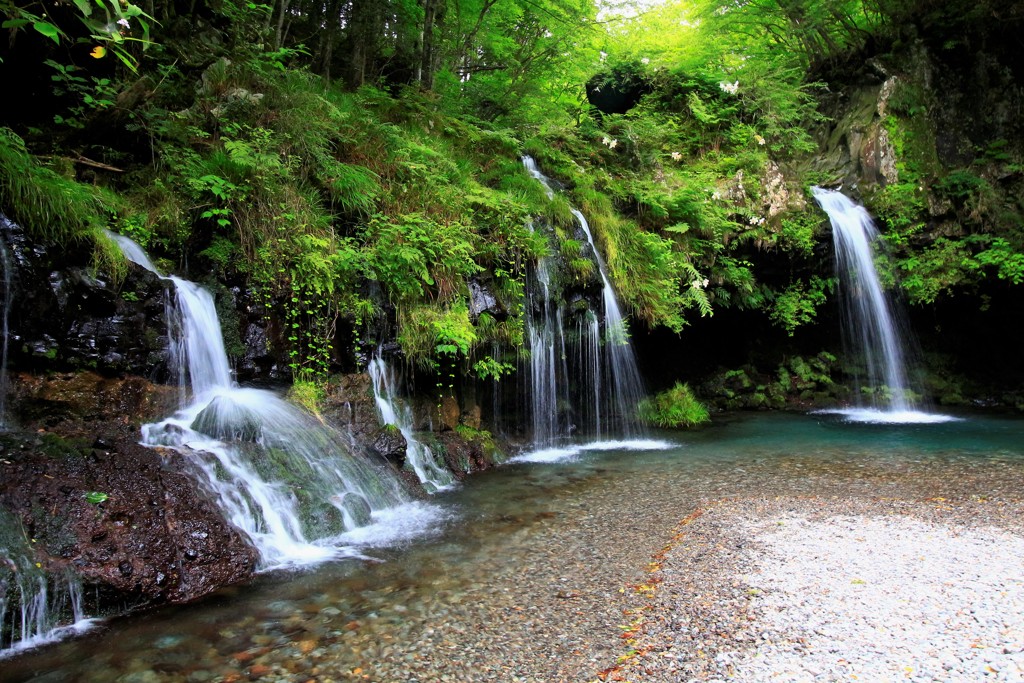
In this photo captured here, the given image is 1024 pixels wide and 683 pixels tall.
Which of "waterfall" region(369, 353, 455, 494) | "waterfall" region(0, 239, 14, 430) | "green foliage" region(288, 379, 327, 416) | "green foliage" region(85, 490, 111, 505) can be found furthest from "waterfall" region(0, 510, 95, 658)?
"waterfall" region(369, 353, 455, 494)

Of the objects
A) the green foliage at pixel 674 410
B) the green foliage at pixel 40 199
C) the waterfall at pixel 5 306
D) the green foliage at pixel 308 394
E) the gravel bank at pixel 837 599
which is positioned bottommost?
the gravel bank at pixel 837 599

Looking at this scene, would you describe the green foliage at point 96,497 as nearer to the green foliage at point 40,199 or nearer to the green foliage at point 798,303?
the green foliage at point 40,199

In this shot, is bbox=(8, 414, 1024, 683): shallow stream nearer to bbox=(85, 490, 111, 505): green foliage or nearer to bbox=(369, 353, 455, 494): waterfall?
bbox=(369, 353, 455, 494): waterfall

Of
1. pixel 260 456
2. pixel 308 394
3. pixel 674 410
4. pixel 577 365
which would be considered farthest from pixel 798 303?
pixel 260 456

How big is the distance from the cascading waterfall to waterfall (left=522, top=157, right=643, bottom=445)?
3449 mm

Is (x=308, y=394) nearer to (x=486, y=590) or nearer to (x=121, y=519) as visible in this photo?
(x=121, y=519)

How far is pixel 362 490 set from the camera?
20.0 ft

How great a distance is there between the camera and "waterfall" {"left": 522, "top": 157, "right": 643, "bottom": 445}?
897 centimetres

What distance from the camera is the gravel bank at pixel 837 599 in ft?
10.1

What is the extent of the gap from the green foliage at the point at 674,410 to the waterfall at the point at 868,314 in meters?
3.22

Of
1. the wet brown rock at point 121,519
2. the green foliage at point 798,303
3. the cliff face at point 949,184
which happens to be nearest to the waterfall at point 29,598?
the wet brown rock at point 121,519

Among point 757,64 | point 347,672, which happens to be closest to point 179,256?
point 347,672

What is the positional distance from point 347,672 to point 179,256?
521 centimetres

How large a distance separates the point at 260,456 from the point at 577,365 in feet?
18.1
